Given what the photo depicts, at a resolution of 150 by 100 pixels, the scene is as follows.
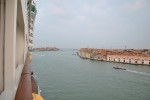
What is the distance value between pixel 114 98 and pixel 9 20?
12.7 m

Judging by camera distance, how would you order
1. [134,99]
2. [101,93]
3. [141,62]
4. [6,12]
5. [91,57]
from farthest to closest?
[91,57], [141,62], [101,93], [134,99], [6,12]

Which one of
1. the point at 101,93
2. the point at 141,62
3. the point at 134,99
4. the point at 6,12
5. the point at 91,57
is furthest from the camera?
the point at 91,57

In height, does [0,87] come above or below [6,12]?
below

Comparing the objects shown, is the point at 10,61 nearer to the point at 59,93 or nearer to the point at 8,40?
the point at 8,40

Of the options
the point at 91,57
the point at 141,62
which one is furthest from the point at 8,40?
the point at 91,57

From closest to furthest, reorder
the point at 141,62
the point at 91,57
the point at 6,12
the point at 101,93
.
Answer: the point at 6,12
the point at 101,93
the point at 141,62
the point at 91,57

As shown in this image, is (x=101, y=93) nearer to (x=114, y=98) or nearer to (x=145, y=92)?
(x=114, y=98)

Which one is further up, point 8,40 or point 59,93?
point 8,40

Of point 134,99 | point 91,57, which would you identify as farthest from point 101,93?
point 91,57

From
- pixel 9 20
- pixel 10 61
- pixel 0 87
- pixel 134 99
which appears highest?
pixel 9 20

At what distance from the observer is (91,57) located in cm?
4847

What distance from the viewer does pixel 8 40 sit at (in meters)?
0.89

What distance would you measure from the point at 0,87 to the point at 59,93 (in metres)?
12.6

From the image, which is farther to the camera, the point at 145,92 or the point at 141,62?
the point at 141,62
